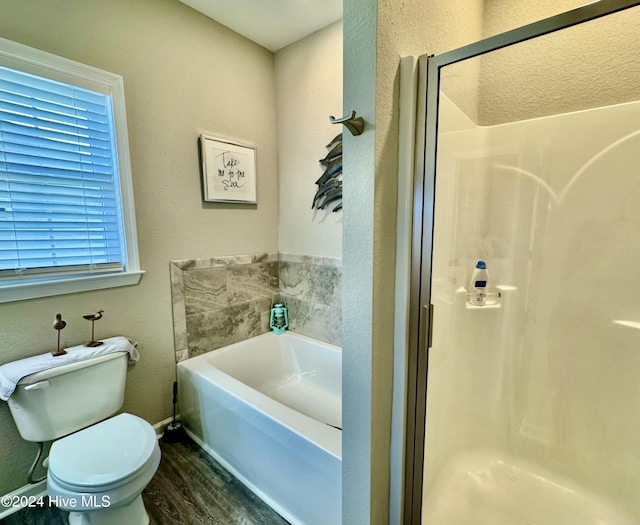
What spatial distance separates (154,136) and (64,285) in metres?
0.96

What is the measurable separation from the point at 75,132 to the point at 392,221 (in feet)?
5.42

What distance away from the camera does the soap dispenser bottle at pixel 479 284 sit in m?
1.63

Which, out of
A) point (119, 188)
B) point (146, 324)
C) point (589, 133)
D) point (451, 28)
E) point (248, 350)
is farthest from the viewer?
point (248, 350)

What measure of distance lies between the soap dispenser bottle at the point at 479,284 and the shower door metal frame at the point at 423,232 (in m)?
0.72

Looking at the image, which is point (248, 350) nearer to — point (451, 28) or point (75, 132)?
point (75, 132)

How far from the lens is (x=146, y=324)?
1.84m

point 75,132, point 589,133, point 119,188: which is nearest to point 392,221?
point 589,133

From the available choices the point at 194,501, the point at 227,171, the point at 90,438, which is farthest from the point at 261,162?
the point at 194,501

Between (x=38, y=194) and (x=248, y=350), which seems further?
(x=248, y=350)

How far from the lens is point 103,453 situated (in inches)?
48.7

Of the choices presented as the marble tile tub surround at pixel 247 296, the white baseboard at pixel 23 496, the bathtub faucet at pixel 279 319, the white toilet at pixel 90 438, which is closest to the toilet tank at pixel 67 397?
the white toilet at pixel 90 438

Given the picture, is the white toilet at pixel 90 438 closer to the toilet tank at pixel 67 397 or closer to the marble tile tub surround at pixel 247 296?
the toilet tank at pixel 67 397

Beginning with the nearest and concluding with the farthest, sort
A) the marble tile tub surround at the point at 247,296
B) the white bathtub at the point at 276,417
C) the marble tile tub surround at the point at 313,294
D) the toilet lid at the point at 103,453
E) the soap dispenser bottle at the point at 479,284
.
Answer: the toilet lid at the point at 103,453
the white bathtub at the point at 276,417
the soap dispenser bottle at the point at 479,284
the marble tile tub surround at the point at 247,296
the marble tile tub surround at the point at 313,294

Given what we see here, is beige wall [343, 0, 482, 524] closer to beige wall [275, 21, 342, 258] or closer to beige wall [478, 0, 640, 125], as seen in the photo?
beige wall [478, 0, 640, 125]
